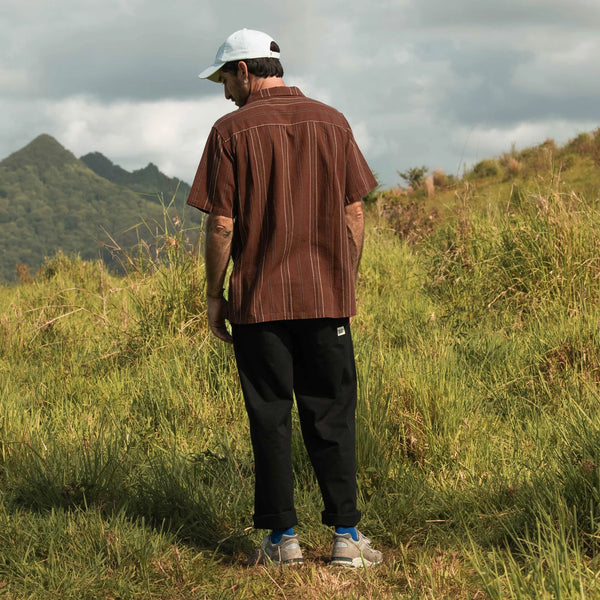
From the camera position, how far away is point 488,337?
630 cm

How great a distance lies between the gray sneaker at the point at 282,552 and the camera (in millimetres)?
3344

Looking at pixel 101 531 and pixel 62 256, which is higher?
pixel 62 256

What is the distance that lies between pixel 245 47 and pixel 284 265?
3.11 feet

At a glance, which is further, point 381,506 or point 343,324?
point 381,506

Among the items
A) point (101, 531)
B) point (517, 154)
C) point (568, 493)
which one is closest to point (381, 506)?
point (568, 493)

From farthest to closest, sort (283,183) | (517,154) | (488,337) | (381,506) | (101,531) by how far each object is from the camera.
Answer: (517,154) → (488,337) → (381,506) → (101,531) → (283,183)

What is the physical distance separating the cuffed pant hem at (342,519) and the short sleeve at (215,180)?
1391mm

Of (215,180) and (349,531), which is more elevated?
(215,180)

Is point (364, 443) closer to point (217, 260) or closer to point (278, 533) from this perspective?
point (278, 533)


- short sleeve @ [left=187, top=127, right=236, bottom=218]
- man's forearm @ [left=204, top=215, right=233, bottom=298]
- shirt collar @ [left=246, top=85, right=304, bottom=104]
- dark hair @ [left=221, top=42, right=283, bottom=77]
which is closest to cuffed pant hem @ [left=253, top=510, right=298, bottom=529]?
man's forearm @ [left=204, top=215, right=233, bottom=298]

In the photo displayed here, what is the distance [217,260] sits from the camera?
325 cm

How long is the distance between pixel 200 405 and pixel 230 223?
7.14ft

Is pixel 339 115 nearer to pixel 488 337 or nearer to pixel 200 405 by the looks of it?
pixel 200 405

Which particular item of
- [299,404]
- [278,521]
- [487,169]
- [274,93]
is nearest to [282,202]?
[274,93]
